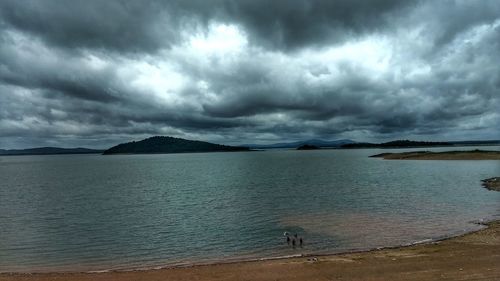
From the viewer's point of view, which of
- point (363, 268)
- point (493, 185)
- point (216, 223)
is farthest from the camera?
point (493, 185)

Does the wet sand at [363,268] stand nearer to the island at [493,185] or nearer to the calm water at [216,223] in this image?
the calm water at [216,223]

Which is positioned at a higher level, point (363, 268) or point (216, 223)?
point (363, 268)

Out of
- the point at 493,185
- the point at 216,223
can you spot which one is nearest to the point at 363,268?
the point at 216,223

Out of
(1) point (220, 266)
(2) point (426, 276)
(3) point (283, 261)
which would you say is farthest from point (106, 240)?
(2) point (426, 276)

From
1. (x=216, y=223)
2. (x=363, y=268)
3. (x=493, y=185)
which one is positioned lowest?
(x=216, y=223)

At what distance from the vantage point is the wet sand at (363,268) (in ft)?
76.7

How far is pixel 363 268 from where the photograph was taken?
997 inches

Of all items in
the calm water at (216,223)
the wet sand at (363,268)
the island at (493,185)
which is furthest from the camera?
the island at (493,185)

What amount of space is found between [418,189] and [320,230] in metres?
42.8

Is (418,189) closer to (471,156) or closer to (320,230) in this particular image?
(320,230)

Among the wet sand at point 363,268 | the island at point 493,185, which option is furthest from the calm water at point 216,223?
the wet sand at point 363,268

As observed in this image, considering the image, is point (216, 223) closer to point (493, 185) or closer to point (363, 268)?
point (363, 268)

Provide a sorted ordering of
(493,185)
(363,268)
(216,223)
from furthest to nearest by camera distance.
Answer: (493,185), (216,223), (363,268)

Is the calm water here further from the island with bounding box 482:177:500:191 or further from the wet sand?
the wet sand
